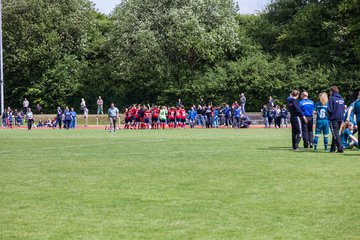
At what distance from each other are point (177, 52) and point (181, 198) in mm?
60708

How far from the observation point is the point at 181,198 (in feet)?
37.6

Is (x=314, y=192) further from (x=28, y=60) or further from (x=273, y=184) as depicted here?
(x=28, y=60)

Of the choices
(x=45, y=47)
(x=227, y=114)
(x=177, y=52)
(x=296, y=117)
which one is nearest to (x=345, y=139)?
(x=296, y=117)

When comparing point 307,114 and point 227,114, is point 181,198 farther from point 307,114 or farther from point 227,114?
point 227,114

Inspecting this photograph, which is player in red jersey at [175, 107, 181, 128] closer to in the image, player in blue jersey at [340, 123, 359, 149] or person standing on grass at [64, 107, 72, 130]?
person standing on grass at [64, 107, 72, 130]

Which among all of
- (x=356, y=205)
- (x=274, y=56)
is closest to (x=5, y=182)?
(x=356, y=205)

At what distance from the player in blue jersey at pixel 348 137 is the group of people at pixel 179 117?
29.2 meters

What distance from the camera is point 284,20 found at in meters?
76.5

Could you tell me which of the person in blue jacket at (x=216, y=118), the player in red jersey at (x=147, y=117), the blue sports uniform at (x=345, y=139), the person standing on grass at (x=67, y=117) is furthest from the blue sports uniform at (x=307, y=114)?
the person standing on grass at (x=67, y=117)

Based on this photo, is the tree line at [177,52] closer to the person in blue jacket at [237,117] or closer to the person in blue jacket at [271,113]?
the person in blue jacket at [271,113]

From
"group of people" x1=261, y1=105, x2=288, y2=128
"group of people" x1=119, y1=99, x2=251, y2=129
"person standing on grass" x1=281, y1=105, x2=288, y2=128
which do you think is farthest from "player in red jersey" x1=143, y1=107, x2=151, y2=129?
"person standing on grass" x1=281, y1=105, x2=288, y2=128

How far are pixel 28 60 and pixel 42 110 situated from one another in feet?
18.3

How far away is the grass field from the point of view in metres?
8.83

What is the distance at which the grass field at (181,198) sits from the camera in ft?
29.0
